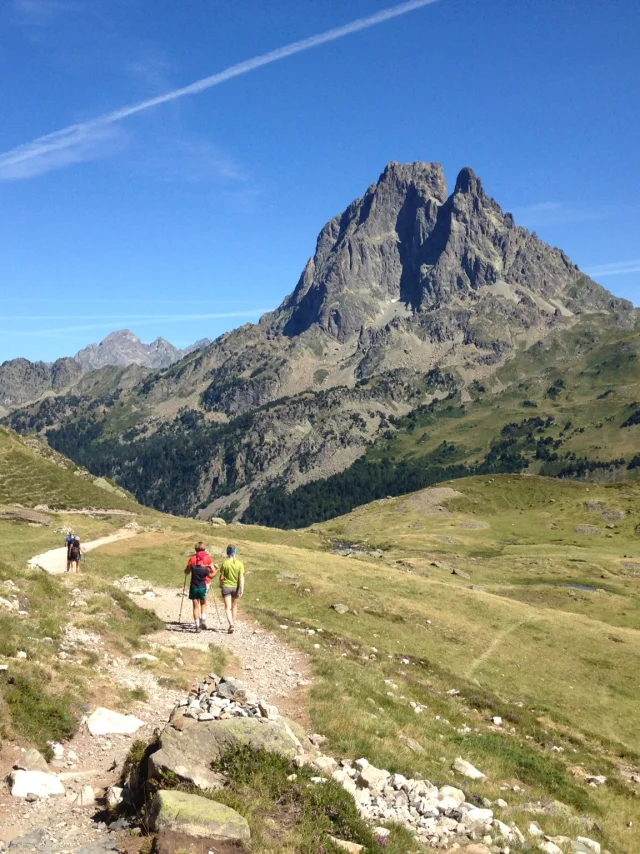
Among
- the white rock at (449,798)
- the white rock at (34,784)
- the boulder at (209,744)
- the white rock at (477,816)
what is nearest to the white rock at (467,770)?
the white rock at (449,798)

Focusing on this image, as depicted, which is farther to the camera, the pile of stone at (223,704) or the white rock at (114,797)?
the pile of stone at (223,704)

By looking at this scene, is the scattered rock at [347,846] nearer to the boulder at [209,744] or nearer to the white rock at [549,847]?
the boulder at [209,744]

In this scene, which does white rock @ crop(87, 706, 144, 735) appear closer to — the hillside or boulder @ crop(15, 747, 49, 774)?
the hillside

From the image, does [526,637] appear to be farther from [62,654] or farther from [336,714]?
[62,654]

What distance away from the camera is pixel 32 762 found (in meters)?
13.3

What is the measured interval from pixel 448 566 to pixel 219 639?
268ft

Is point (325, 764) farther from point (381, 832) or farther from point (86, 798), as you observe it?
point (86, 798)

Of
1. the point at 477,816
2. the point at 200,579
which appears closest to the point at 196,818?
the point at 477,816

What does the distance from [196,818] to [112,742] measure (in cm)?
658

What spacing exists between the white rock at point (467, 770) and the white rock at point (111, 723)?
10359 millimetres

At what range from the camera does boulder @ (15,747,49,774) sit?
13.2 metres

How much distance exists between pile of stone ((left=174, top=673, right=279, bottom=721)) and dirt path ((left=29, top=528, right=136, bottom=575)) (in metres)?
22.2

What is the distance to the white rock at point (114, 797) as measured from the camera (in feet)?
39.3

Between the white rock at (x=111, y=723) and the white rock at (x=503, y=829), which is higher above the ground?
the white rock at (x=111, y=723)
